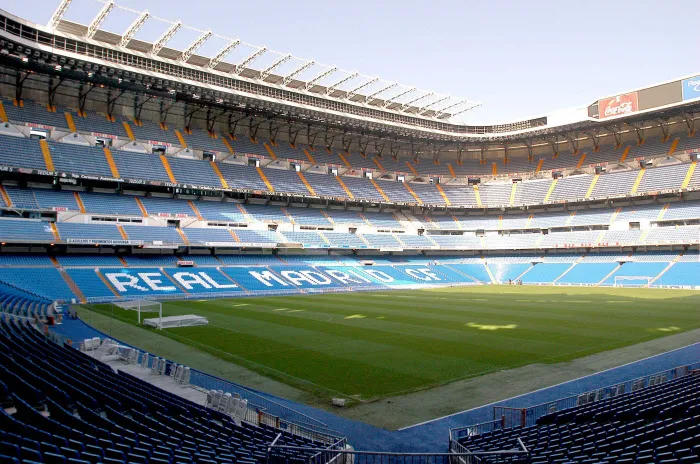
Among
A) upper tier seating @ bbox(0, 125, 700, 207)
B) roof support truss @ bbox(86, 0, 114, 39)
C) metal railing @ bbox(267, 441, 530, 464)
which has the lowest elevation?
metal railing @ bbox(267, 441, 530, 464)

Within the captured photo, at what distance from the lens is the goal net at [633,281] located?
5150 cm

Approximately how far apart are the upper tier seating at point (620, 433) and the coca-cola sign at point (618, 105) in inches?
1983

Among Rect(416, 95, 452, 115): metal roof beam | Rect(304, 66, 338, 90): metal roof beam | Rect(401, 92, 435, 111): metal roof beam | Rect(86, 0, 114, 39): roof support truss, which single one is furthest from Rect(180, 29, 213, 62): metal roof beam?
Rect(416, 95, 452, 115): metal roof beam

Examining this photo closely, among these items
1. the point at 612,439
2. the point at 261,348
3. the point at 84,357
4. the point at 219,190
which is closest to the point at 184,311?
the point at 261,348

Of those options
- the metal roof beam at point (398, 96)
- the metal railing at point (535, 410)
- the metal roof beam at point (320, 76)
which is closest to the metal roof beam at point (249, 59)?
the metal roof beam at point (320, 76)

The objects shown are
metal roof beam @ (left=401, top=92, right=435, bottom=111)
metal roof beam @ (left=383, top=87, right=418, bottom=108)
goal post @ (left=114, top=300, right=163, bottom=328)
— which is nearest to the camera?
goal post @ (left=114, top=300, right=163, bottom=328)

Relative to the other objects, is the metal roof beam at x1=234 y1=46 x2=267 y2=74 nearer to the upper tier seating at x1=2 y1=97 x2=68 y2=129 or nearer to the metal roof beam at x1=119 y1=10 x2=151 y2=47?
the metal roof beam at x1=119 y1=10 x2=151 y2=47

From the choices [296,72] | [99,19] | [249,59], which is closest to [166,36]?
[99,19]

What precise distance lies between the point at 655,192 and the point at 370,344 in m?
48.5

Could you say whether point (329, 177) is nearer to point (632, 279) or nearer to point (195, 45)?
point (195, 45)

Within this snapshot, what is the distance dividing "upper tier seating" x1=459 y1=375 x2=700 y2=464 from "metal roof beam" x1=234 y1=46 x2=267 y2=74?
4153 centimetres

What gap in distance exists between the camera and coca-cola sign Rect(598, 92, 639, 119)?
5481cm

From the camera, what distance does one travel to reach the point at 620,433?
8.79 m

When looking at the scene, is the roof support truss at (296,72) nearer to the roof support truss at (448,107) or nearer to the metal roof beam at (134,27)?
the metal roof beam at (134,27)
